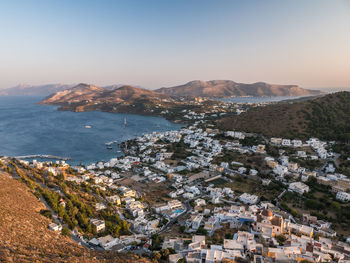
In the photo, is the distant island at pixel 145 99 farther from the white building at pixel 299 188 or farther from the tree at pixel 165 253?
the tree at pixel 165 253

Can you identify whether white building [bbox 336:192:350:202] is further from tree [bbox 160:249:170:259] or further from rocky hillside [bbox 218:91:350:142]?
tree [bbox 160:249:170:259]

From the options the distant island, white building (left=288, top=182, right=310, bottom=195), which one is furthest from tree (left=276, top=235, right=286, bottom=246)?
the distant island

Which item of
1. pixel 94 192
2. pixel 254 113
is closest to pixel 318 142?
pixel 254 113

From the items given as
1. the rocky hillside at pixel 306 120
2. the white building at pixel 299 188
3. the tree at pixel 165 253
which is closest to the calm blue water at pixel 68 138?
the rocky hillside at pixel 306 120

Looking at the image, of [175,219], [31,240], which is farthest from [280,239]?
[31,240]

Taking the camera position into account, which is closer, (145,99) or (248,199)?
(248,199)

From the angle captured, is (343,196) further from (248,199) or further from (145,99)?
(145,99)
